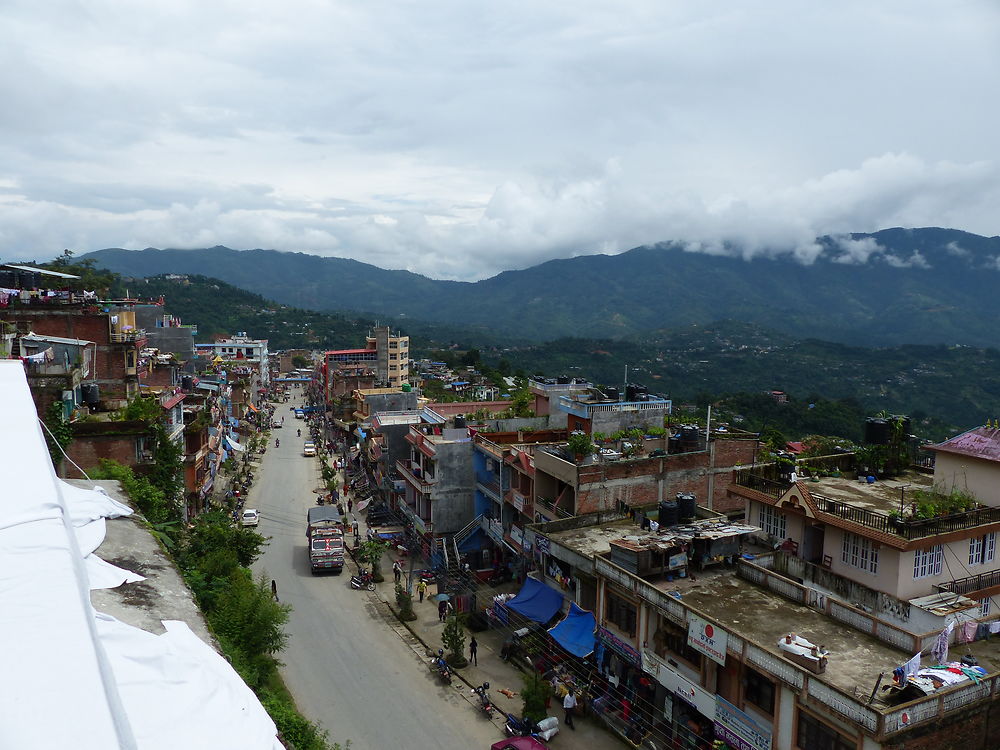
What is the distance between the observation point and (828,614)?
1744 centimetres

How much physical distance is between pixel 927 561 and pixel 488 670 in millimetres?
15185

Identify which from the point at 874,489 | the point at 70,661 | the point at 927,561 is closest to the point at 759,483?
the point at 874,489

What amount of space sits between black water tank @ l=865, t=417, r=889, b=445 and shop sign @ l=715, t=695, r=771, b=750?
474 inches

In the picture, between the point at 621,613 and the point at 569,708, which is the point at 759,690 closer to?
the point at 621,613

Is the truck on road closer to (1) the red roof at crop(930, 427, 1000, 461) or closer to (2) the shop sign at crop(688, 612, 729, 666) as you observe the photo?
(2) the shop sign at crop(688, 612, 729, 666)

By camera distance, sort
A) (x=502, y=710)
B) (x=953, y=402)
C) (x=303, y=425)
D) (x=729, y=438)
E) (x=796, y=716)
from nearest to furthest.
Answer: (x=796, y=716) → (x=502, y=710) → (x=729, y=438) → (x=303, y=425) → (x=953, y=402)

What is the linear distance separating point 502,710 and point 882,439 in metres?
16.5

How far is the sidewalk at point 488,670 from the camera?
67.8 ft

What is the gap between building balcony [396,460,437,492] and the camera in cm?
3453

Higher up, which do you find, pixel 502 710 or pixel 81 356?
pixel 81 356

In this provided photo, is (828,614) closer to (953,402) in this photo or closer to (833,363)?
(953,402)

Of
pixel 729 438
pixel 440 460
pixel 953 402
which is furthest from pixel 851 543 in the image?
pixel 953 402

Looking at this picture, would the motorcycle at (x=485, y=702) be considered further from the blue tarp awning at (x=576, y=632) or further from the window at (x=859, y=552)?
the window at (x=859, y=552)

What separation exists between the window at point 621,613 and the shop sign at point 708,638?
3012 millimetres
